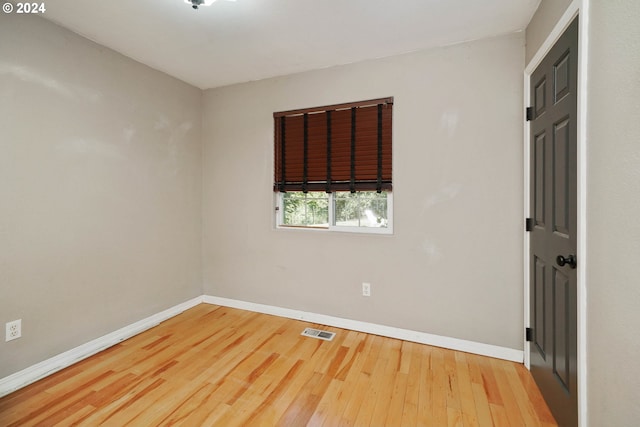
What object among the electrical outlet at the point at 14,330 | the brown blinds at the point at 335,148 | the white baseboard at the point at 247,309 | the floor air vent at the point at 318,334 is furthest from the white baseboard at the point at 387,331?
the electrical outlet at the point at 14,330

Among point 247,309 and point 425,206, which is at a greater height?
point 425,206

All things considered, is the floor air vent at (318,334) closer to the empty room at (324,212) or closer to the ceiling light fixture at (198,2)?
the empty room at (324,212)

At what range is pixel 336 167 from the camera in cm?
302

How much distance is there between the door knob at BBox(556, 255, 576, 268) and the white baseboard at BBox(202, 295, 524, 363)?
4.05ft

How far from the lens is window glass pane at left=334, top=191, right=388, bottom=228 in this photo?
291cm

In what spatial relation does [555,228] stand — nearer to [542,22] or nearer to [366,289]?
[542,22]

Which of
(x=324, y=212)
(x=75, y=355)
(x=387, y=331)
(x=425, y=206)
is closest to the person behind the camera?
(x=75, y=355)

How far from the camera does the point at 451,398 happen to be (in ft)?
6.39

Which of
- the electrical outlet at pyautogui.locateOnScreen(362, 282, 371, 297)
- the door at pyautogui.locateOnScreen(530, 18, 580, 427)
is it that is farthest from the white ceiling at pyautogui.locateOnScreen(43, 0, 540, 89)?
the electrical outlet at pyautogui.locateOnScreen(362, 282, 371, 297)

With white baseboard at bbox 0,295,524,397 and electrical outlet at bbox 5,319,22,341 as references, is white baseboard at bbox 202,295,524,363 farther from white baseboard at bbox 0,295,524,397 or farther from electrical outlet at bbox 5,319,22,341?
electrical outlet at bbox 5,319,22,341

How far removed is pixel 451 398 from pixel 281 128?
2877 millimetres

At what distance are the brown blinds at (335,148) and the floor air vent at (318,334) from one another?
4.73 ft

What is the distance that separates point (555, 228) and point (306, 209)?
2204mm

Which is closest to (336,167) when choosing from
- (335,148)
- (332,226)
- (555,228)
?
(335,148)
